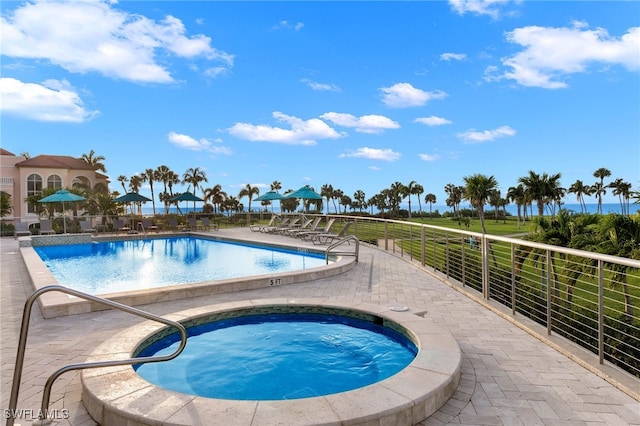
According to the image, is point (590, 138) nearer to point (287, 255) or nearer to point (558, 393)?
point (287, 255)

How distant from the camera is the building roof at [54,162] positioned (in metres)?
31.0

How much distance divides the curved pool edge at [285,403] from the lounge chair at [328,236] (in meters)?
10.0

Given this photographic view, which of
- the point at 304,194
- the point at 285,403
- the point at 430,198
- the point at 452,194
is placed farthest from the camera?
the point at 430,198

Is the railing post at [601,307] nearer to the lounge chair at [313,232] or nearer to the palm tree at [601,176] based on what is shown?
the lounge chair at [313,232]

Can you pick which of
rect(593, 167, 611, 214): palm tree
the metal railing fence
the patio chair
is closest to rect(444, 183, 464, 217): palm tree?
rect(593, 167, 611, 214): palm tree

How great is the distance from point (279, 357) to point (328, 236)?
9.40 metres

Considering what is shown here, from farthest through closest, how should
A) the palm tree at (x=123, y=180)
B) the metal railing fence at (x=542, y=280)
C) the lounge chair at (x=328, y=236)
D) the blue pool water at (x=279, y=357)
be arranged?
the palm tree at (x=123, y=180) < the lounge chair at (x=328, y=236) < the blue pool water at (x=279, y=357) < the metal railing fence at (x=542, y=280)

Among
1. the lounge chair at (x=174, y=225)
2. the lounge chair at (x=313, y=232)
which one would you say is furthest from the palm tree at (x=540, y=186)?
the lounge chair at (x=174, y=225)

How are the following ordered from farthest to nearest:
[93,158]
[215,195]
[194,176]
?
[215,195] → [194,176] → [93,158]

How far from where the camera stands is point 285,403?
2.82 metres

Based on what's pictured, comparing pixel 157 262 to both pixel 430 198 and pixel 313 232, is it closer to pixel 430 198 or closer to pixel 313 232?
pixel 313 232

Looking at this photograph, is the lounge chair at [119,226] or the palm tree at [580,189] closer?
the lounge chair at [119,226]

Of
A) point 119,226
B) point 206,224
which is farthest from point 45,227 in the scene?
point 206,224

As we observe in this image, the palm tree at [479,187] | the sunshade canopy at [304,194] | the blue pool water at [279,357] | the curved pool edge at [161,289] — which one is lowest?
the blue pool water at [279,357]
